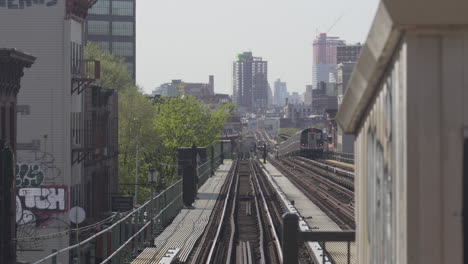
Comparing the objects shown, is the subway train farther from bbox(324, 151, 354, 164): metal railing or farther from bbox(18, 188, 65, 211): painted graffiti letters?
bbox(18, 188, 65, 211): painted graffiti letters

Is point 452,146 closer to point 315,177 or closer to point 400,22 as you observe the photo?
point 400,22

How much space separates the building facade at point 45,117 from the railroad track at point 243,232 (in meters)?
8.25

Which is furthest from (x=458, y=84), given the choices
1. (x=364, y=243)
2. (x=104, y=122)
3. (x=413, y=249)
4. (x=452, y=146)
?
(x=104, y=122)

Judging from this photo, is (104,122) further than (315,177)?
No

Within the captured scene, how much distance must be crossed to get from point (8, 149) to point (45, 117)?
486 inches

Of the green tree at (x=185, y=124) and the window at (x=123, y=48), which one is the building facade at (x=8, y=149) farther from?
the window at (x=123, y=48)

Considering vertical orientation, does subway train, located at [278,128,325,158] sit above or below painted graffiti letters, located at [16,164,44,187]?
above

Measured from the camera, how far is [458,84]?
10.7 ft

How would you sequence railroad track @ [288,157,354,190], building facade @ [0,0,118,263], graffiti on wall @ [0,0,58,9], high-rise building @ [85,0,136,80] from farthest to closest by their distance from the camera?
1. high-rise building @ [85,0,136,80]
2. railroad track @ [288,157,354,190]
3. graffiti on wall @ [0,0,58,9]
4. building facade @ [0,0,118,263]

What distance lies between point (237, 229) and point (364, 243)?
26.8 meters

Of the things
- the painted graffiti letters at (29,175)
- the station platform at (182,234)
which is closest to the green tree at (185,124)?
the station platform at (182,234)

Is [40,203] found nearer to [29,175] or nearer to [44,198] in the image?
[44,198]

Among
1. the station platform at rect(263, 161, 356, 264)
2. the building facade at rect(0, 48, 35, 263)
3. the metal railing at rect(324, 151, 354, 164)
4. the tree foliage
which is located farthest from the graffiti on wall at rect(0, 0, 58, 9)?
the metal railing at rect(324, 151, 354, 164)

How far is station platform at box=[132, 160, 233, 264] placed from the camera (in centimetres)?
2089
